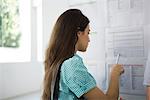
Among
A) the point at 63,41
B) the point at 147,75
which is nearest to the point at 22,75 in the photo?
the point at 63,41

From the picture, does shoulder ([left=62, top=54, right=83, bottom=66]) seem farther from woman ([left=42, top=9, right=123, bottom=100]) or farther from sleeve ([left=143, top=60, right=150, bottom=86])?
sleeve ([left=143, top=60, right=150, bottom=86])

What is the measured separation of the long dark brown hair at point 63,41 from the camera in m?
0.85

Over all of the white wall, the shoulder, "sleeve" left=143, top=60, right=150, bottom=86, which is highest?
the shoulder

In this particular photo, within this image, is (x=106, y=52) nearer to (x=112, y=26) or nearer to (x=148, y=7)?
(x=112, y=26)

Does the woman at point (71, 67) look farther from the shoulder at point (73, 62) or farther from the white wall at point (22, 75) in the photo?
the white wall at point (22, 75)

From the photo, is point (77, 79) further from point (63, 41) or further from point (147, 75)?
point (147, 75)

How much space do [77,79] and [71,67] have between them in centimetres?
5

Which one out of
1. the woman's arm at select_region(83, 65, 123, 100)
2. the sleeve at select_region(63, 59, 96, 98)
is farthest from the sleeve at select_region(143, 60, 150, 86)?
the sleeve at select_region(63, 59, 96, 98)

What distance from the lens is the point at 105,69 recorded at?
99 cm

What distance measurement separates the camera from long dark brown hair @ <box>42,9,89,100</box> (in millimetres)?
847

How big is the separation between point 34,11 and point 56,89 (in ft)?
2.91

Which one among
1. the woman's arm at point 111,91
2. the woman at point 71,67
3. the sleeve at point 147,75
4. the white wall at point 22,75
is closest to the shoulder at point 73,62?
the woman at point 71,67

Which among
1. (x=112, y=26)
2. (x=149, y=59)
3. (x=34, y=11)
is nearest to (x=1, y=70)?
(x=34, y=11)

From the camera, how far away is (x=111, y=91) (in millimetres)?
823
